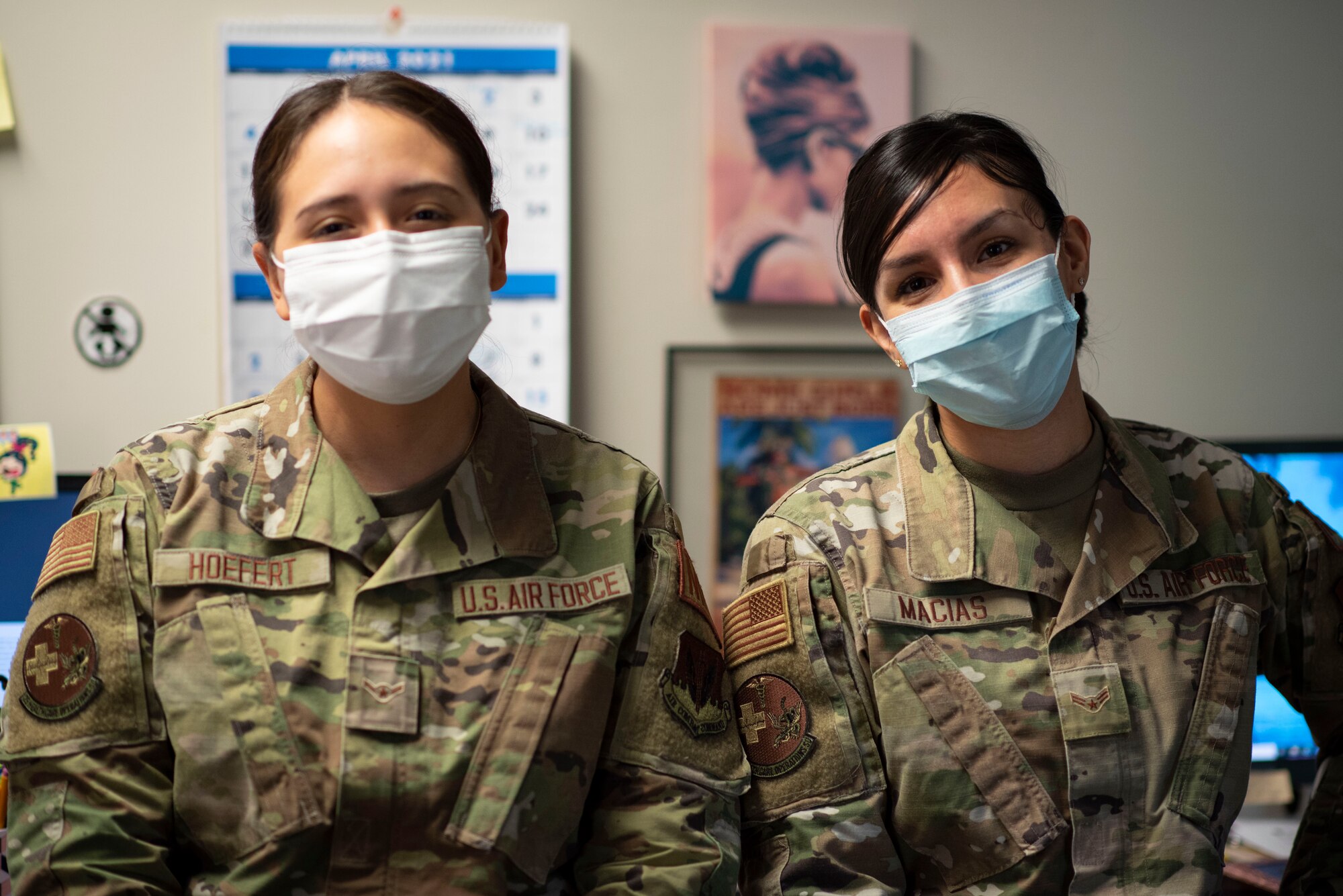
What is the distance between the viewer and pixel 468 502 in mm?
1190

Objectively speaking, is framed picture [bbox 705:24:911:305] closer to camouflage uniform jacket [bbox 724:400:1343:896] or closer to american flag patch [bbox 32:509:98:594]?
camouflage uniform jacket [bbox 724:400:1343:896]

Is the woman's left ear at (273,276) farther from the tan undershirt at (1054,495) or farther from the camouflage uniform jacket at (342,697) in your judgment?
the tan undershirt at (1054,495)

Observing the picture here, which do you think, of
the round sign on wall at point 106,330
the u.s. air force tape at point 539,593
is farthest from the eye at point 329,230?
the round sign on wall at point 106,330

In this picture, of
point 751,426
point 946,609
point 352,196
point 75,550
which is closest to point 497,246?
point 352,196

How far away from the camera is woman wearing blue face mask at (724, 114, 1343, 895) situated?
1202 mm

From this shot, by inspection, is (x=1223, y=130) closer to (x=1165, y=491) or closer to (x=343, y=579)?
(x=1165, y=491)

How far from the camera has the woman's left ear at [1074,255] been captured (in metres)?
1.30

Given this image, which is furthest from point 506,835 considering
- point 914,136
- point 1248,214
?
point 1248,214

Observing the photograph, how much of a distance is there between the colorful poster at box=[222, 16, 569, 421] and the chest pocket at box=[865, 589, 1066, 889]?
105cm

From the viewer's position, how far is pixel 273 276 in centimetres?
118

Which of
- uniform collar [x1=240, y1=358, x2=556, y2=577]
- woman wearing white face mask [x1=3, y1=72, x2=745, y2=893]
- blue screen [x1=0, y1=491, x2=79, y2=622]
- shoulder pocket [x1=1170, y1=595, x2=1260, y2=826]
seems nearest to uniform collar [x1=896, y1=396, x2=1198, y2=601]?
shoulder pocket [x1=1170, y1=595, x2=1260, y2=826]

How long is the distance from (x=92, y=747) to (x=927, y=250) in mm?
1063

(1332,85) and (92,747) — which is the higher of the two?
(1332,85)

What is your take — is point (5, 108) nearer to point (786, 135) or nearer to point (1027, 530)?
point (786, 135)
